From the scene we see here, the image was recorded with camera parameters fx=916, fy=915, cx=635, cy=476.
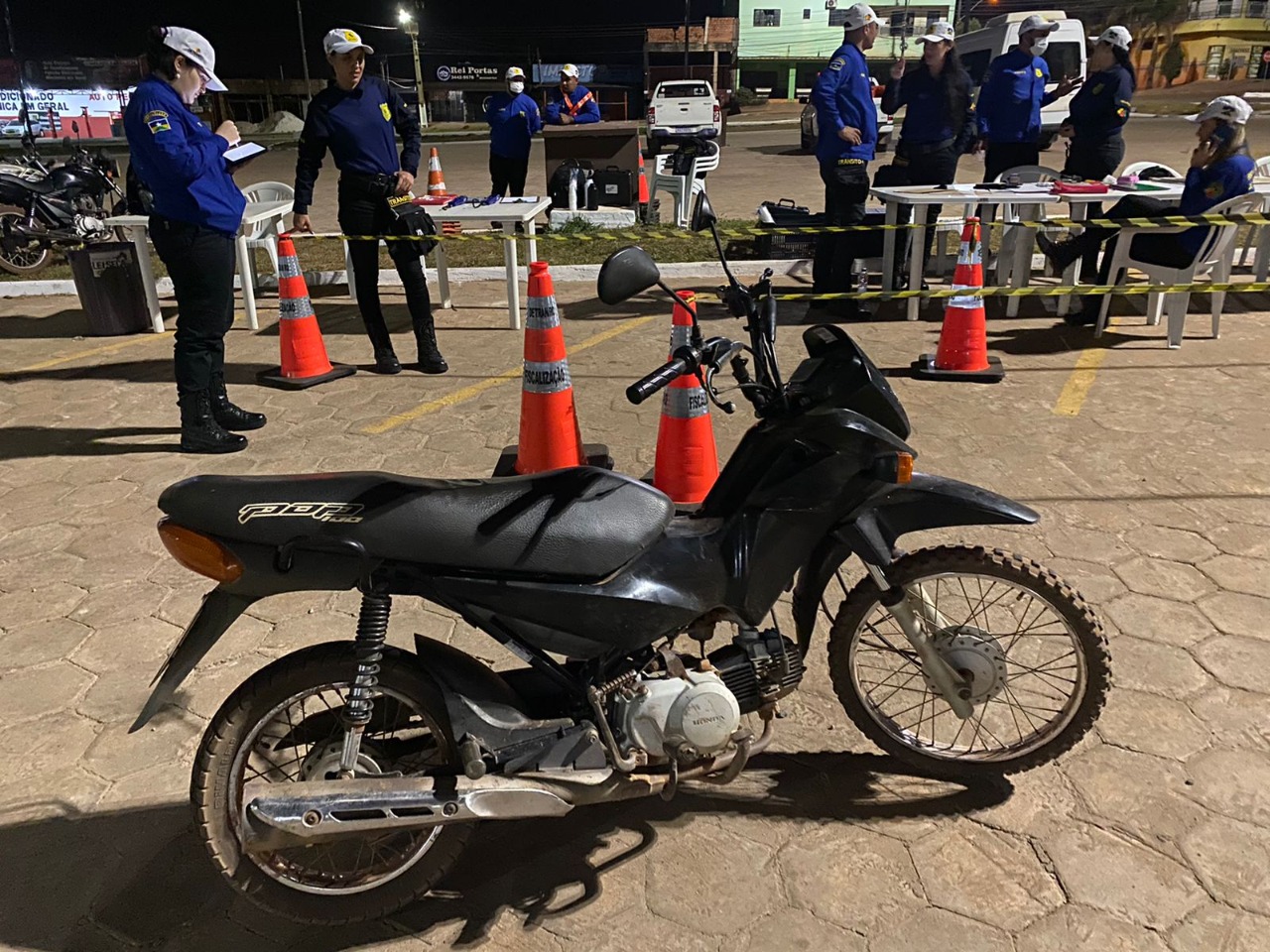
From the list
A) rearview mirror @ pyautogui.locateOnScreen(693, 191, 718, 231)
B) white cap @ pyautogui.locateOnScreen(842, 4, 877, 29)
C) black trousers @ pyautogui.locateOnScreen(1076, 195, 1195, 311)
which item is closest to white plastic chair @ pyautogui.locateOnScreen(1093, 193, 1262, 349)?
black trousers @ pyautogui.locateOnScreen(1076, 195, 1195, 311)

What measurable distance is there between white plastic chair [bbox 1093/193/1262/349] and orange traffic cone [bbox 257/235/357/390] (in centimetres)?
588

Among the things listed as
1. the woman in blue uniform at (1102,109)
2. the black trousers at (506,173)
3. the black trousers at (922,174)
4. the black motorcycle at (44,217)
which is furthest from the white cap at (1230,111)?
the black motorcycle at (44,217)

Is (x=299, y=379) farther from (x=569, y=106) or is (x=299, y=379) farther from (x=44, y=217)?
(x=569, y=106)

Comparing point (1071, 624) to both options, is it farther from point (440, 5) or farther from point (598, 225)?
point (440, 5)

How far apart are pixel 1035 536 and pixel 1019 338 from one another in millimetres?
3673

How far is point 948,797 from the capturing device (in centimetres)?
267

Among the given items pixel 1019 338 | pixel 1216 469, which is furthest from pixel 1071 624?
pixel 1019 338

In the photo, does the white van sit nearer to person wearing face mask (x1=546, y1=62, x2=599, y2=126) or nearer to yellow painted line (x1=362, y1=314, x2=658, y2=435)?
person wearing face mask (x1=546, y1=62, x2=599, y2=126)

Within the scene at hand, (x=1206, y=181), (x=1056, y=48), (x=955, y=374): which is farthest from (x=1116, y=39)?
(x=1056, y=48)

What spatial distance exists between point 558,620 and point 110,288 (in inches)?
289

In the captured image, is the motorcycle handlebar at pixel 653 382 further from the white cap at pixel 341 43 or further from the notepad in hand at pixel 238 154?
the white cap at pixel 341 43

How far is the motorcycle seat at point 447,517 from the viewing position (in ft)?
6.70

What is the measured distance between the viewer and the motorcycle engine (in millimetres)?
2250

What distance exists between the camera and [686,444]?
4.11 m
